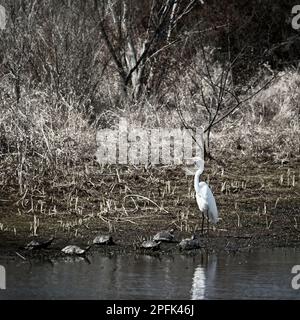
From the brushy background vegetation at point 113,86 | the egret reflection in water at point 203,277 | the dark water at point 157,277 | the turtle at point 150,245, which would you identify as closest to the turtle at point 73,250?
the dark water at point 157,277

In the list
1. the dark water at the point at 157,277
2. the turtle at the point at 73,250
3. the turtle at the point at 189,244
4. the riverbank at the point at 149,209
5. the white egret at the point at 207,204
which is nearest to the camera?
the dark water at the point at 157,277

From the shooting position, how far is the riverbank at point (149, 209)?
36.1 ft

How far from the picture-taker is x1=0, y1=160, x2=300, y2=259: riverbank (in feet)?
36.1

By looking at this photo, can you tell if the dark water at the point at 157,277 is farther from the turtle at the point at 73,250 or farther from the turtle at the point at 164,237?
the turtle at the point at 164,237

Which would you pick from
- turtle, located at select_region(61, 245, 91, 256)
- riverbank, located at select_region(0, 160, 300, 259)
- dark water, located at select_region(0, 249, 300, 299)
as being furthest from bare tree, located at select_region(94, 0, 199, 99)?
dark water, located at select_region(0, 249, 300, 299)

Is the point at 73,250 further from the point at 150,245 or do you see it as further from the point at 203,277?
the point at 203,277

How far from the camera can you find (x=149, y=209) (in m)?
12.4

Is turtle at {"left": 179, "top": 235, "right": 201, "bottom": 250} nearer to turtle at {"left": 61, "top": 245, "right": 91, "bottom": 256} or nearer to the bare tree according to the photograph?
turtle at {"left": 61, "top": 245, "right": 91, "bottom": 256}

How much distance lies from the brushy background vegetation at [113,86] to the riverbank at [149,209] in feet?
1.02

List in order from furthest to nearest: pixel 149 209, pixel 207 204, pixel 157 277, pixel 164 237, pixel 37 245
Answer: pixel 149 209 < pixel 207 204 < pixel 164 237 < pixel 37 245 < pixel 157 277

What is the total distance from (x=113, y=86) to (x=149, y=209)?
6.66 metres

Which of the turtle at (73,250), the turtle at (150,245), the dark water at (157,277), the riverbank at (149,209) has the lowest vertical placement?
the dark water at (157,277)

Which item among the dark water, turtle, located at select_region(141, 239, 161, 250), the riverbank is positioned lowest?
the dark water

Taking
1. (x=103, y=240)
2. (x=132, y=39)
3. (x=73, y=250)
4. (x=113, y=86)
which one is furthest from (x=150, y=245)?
(x=132, y=39)
